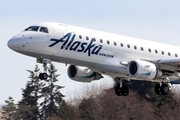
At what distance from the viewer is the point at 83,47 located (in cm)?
5697

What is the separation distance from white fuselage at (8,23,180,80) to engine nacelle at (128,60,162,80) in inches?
23.1

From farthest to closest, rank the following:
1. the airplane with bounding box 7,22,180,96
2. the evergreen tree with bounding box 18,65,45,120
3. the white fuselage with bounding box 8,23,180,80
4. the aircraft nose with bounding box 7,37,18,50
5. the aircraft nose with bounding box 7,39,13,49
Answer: the evergreen tree with bounding box 18,65,45,120 → the airplane with bounding box 7,22,180,96 → the white fuselage with bounding box 8,23,180,80 → the aircraft nose with bounding box 7,39,13,49 → the aircraft nose with bounding box 7,37,18,50

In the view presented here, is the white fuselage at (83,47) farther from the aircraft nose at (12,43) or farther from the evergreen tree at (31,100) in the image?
the evergreen tree at (31,100)

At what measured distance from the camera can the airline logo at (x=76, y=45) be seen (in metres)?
56.4

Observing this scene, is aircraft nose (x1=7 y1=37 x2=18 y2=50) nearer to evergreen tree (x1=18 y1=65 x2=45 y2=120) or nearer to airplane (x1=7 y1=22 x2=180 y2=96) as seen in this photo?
airplane (x1=7 y1=22 x2=180 y2=96)

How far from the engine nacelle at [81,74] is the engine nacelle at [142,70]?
4.62 metres

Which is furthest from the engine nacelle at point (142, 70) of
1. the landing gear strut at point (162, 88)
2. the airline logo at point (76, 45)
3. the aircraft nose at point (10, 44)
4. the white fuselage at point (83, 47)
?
the aircraft nose at point (10, 44)

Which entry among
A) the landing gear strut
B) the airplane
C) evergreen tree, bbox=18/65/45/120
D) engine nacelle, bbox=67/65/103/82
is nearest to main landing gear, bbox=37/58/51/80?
the airplane

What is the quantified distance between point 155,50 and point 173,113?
118 feet

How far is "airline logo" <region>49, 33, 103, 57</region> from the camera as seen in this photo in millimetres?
56375

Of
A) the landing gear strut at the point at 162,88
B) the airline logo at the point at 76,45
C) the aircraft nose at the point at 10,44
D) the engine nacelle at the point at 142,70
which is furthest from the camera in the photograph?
the landing gear strut at the point at 162,88

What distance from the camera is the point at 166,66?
5972 centimetres

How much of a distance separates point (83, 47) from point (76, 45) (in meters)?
0.60

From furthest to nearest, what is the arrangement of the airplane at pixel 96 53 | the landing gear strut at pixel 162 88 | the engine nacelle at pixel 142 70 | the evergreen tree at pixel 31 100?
the evergreen tree at pixel 31 100, the landing gear strut at pixel 162 88, the engine nacelle at pixel 142 70, the airplane at pixel 96 53
